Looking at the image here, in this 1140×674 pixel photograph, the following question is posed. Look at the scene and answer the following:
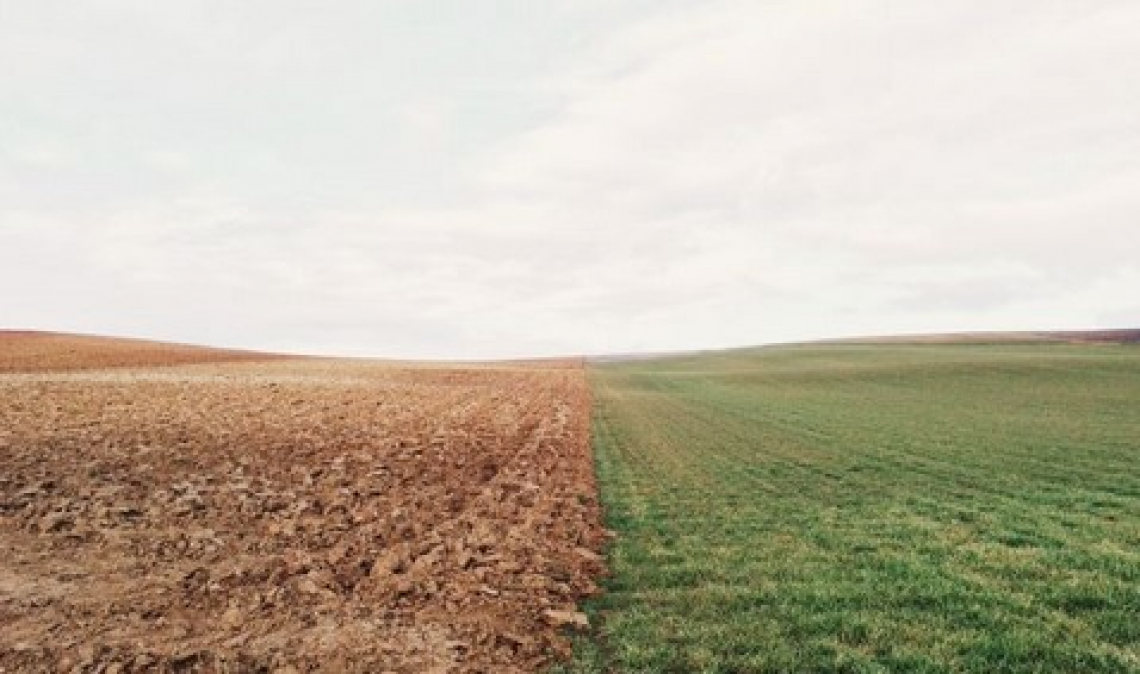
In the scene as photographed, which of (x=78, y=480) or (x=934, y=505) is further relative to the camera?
(x=78, y=480)

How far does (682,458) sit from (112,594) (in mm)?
15650

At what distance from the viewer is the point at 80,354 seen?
71500mm

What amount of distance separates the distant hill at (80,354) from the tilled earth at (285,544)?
4210cm

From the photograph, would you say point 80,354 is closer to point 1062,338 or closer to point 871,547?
point 871,547

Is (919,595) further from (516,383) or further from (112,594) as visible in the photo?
(516,383)

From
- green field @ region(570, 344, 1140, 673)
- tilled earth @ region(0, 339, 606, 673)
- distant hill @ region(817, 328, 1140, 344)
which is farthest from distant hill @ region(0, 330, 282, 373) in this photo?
distant hill @ region(817, 328, 1140, 344)

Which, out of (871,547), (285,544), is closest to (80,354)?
(285,544)

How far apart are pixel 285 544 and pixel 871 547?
9.17m

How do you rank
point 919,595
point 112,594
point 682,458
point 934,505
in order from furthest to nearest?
point 682,458 < point 934,505 < point 112,594 < point 919,595

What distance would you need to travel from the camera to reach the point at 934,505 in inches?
607

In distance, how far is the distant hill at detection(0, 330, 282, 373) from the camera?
63969 millimetres

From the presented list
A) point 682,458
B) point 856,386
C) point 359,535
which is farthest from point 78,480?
point 856,386

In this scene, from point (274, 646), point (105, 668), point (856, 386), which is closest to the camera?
point (105, 668)

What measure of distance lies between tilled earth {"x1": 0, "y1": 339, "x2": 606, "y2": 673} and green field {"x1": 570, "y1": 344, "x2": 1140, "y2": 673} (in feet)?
3.81
